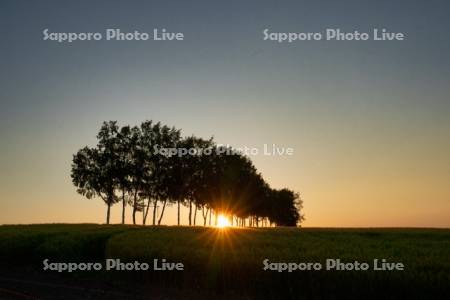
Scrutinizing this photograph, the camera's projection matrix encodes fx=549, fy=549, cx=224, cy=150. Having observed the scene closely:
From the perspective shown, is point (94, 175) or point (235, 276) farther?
point (94, 175)

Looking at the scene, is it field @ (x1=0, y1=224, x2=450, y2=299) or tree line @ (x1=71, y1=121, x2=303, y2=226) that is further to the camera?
tree line @ (x1=71, y1=121, x2=303, y2=226)

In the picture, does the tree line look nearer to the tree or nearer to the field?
the tree

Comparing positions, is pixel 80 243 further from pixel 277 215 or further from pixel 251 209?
pixel 277 215

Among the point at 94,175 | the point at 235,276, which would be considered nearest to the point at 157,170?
the point at 94,175

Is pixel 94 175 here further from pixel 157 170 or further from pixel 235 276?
pixel 235 276

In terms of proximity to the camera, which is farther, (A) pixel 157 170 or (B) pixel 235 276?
(A) pixel 157 170

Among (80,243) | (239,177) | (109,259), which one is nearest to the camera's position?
(109,259)

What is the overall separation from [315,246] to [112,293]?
10557mm

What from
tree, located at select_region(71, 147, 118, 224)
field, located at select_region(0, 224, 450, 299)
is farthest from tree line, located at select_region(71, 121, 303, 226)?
field, located at select_region(0, 224, 450, 299)

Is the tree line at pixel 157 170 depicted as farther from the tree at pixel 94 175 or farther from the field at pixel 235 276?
the field at pixel 235 276

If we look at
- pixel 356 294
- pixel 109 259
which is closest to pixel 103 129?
pixel 109 259

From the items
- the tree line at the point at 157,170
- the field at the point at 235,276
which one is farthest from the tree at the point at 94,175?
the field at the point at 235,276

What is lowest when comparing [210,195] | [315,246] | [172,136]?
[315,246]

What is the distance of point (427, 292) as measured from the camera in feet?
60.4
